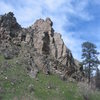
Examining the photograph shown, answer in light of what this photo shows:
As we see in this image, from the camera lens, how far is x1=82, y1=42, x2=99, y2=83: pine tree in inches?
3617

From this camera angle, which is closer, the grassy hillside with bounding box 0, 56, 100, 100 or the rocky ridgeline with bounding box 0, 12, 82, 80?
the grassy hillside with bounding box 0, 56, 100, 100

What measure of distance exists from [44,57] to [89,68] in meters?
26.2

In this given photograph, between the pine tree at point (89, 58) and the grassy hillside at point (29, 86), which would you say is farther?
the pine tree at point (89, 58)

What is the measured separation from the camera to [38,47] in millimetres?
72562

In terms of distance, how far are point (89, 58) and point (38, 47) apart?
80.3ft

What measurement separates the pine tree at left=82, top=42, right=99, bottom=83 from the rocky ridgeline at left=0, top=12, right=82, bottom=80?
11.4 metres

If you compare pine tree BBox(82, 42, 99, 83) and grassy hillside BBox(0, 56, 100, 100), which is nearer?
grassy hillside BBox(0, 56, 100, 100)

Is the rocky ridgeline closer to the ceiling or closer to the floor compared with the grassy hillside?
closer to the ceiling

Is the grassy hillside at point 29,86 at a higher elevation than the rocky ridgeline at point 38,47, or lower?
lower

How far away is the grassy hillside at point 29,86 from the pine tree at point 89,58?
27781mm

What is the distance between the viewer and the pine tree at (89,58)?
Answer: 91863 millimetres

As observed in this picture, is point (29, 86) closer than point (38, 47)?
Yes

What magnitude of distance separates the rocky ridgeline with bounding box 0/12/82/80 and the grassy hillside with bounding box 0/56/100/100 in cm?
299

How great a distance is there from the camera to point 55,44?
253 ft
